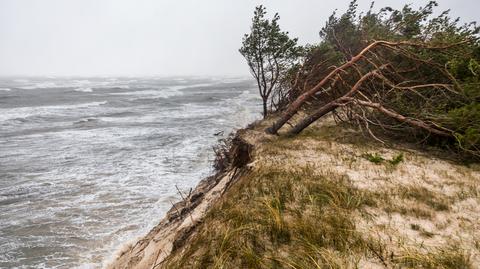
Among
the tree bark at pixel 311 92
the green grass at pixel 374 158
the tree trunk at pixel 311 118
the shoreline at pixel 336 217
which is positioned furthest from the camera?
the tree bark at pixel 311 92

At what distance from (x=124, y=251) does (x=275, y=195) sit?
122 inches

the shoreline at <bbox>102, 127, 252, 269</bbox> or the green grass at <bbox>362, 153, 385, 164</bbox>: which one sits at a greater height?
the green grass at <bbox>362, 153, 385, 164</bbox>

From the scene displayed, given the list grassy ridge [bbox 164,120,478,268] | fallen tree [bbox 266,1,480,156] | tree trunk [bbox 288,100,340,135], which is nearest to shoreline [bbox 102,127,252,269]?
grassy ridge [bbox 164,120,478,268]

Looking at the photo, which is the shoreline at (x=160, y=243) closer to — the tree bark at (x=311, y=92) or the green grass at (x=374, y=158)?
the green grass at (x=374, y=158)

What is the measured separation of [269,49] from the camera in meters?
14.4

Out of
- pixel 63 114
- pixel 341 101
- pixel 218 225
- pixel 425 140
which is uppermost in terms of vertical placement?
pixel 341 101

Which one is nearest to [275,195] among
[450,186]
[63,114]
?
[450,186]

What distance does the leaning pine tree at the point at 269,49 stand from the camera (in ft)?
46.0

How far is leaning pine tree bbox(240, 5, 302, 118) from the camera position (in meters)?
14.0

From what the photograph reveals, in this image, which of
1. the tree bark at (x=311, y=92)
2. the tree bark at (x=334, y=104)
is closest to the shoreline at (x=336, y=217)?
the tree bark at (x=334, y=104)

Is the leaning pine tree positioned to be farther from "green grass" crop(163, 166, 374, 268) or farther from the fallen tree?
"green grass" crop(163, 166, 374, 268)

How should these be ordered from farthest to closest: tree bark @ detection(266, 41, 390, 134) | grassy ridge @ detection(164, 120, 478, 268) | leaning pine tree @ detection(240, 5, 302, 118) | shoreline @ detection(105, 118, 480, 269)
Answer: leaning pine tree @ detection(240, 5, 302, 118) < tree bark @ detection(266, 41, 390, 134) < shoreline @ detection(105, 118, 480, 269) < grassy ridge @ detection(164, 120, 478, 268)

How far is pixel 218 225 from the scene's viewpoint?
11.8ft

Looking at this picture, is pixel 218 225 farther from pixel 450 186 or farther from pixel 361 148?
pixel 361 148
